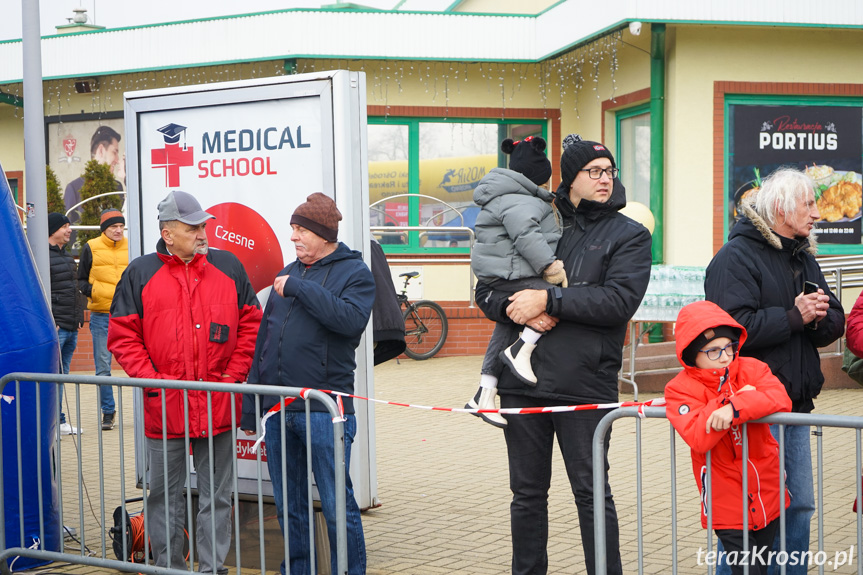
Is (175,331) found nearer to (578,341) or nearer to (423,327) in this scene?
(578,341)

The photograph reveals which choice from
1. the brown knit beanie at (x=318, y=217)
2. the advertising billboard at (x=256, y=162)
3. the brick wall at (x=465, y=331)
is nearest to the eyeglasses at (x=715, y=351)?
the brown knit beanie at (x=318, y=217)

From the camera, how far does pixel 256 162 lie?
5.86 metres

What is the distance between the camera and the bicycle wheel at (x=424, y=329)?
14766 mm

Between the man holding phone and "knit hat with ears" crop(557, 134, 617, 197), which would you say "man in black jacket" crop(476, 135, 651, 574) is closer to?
"knit hat with ears" crop(557, 134, 617, 197)

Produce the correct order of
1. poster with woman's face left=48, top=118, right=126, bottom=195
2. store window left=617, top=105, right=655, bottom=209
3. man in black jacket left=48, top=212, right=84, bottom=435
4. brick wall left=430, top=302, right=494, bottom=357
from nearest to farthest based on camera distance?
man in black jacket left=48, top=212, right=84, bottom=435 < store window left=617, top=105, right=655, bottom=209 < brick wall left=430, top=302, right=494, bottom=357 < poster with woman's face left=48, top=118, right=126, bottom=195

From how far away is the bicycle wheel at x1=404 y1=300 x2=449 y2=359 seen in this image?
48.4ft

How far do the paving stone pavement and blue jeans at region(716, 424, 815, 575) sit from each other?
0.44 m

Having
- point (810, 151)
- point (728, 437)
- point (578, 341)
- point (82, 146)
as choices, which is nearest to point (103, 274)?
point (578, 341)

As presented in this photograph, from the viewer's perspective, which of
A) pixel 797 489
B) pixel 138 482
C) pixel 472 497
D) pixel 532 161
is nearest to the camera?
pixel 797 489

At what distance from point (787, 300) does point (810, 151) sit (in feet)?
33.6

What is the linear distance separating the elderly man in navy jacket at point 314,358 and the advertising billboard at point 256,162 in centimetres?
72

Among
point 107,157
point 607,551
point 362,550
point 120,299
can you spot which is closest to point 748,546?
point 607,551

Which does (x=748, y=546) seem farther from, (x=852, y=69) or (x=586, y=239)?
(x=852, y=69)

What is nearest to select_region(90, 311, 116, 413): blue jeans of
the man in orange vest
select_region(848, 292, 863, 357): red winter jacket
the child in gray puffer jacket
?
the man in orange vest
